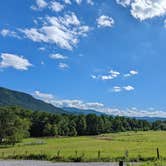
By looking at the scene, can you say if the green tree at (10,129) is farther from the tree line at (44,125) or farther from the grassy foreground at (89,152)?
the grassy foreground at (89,152)

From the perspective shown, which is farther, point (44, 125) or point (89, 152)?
point (44, 125)

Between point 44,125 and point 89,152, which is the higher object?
point 44,125

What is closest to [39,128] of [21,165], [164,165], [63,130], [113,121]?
[63,130]

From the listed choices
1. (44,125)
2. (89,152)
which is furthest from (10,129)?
(89,152)

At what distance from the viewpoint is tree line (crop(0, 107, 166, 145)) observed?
108312 millimetres

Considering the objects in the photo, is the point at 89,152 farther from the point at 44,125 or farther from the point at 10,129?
the point at 44,125

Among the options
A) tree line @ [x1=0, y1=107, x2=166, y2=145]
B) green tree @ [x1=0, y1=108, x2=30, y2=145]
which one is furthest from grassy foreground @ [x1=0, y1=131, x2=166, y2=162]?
tree line @ [x1=0, y1=107, x2=166, y2=145]

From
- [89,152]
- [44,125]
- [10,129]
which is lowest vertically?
[89,152]

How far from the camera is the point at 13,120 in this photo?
111 m

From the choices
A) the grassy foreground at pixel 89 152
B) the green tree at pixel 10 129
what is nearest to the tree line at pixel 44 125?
the green tree at pixel 10 129

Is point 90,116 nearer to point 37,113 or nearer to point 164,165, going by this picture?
point 37,113

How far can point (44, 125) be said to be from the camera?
480 feet

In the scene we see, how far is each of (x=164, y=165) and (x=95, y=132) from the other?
149037 millimetres

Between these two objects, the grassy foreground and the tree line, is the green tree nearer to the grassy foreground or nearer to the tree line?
the tree line
